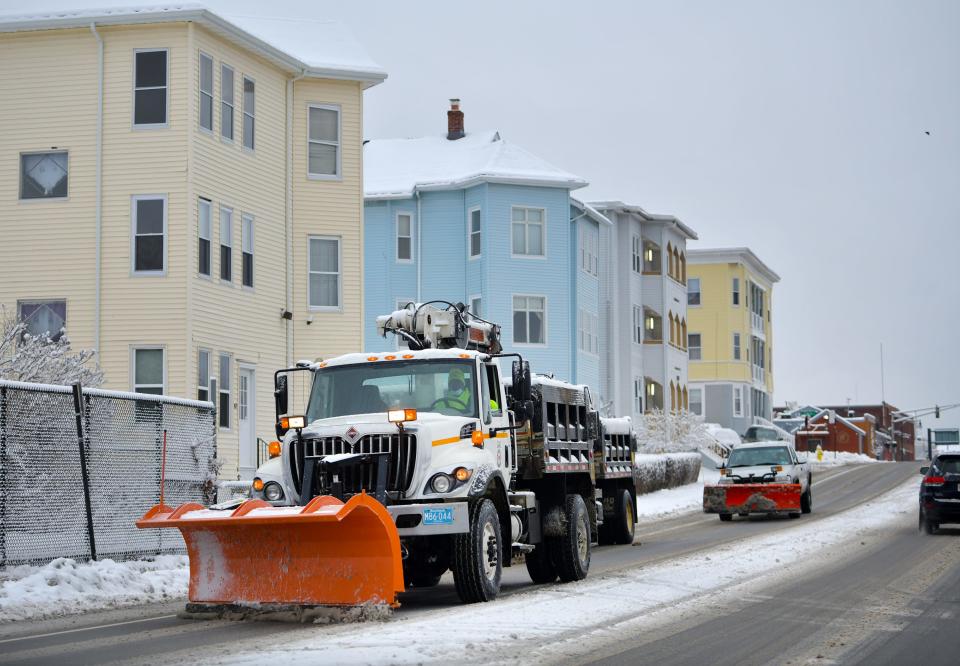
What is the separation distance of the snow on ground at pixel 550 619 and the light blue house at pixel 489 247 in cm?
2713

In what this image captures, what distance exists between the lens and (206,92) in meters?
30.6

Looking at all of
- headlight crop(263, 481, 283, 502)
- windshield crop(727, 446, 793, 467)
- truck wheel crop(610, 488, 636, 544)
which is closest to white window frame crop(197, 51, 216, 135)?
truck wheel crop(610, 488, 636, 544)

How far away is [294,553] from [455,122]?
43598mm

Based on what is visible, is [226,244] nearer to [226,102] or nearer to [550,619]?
[226,102]

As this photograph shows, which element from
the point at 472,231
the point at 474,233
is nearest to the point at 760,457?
the point at 474,233

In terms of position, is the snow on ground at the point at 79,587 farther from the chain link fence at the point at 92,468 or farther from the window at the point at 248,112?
the window at the point at 248,112

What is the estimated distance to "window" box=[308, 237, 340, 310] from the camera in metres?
34.6

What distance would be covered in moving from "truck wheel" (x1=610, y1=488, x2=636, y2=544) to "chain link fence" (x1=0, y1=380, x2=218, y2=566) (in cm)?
742

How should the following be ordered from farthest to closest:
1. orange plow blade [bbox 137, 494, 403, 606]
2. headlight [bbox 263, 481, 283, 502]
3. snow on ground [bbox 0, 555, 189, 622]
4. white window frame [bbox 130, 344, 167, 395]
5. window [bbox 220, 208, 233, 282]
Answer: window [bbox 220, 208, 233, 282]
white window frame [bbox 130, 344, 167, 395]
snow on ground [bbox 0, 555, 189, 622]
headlight [bbox 263, 481, 283, 502]
orange plow blade [bbox 137, 494, 403, 606]

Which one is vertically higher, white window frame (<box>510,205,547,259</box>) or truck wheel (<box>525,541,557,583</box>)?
white window frame (<box>510,205,547,259</box>)

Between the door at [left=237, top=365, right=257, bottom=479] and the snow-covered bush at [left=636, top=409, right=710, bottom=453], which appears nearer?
the door at [left=237, top=365, right=257, bottom=479]

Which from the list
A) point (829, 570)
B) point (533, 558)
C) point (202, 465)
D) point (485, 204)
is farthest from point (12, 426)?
point (485, 204)

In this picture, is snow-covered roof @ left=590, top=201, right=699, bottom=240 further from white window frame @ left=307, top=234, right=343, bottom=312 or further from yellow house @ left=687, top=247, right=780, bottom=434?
white window frame @ left=307, top=234, right=343, bottom=312

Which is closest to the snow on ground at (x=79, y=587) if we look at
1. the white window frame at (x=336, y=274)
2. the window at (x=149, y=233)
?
the window at (x=149, y=233)
